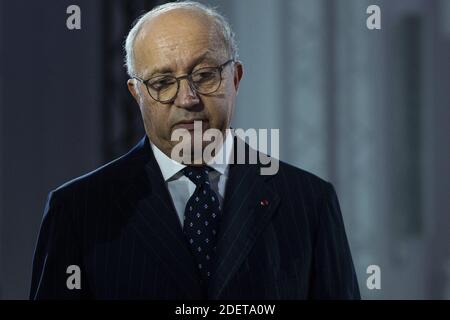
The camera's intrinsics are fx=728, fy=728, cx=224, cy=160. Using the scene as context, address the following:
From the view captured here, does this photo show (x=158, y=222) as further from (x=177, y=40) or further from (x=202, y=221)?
(x=177, y=40)

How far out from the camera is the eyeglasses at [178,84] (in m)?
1.10

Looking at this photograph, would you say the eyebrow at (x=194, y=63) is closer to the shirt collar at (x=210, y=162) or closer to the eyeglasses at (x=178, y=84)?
the eyeglasses at (x=178, y=84)

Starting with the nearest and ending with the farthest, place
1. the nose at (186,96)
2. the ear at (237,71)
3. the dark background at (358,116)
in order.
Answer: the nose at (186,96)
the ear at (237,71)
the dark background at (358,116)

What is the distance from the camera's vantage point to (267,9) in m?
4.75

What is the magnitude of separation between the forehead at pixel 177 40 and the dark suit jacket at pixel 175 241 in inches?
7.1

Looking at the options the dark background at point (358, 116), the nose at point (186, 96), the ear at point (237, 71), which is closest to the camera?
the nose at point (186, 96)

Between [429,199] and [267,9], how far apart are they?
1.78 meters

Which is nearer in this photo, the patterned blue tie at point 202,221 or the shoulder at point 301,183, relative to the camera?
the patterned blue tie at point 202,221

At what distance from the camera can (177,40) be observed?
3.59ft

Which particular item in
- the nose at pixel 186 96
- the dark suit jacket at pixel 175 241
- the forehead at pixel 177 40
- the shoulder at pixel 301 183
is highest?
the forehead at pixel 177 40

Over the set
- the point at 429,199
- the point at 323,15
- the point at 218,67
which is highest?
the point at 323,15

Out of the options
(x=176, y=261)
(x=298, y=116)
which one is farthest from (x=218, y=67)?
(x=298, y=116)

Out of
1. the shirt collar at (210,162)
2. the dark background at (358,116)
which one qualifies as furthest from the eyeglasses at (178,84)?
the dark background at (358,116)
